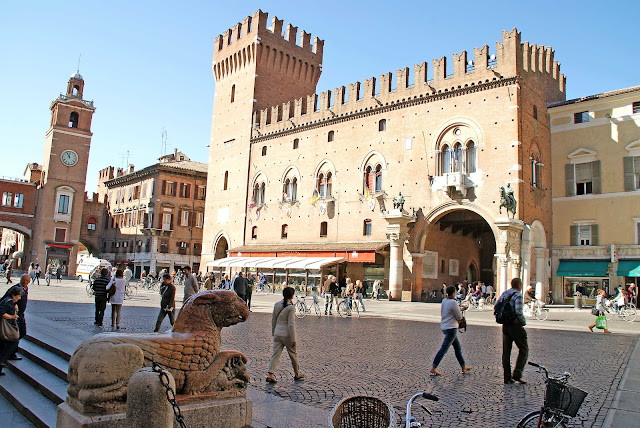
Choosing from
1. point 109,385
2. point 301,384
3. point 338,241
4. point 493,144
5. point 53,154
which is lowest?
point 301,384

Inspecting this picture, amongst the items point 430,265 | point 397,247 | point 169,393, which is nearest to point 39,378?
point 169,393

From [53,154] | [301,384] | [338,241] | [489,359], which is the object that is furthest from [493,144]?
[53,154]

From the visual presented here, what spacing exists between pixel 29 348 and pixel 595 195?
25487 mm

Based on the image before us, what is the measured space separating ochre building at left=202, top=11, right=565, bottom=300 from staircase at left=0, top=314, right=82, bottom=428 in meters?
19.1

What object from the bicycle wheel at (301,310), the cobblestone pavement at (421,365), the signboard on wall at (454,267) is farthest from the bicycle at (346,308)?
the signboard on wall at (454,267)

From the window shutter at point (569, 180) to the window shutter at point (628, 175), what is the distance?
2384 millimetres

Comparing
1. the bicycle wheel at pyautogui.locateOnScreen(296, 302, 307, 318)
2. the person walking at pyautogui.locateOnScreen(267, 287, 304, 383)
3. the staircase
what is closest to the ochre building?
the bicycle wheel at pyautogui.locateOnScreen(296, 302, 307, 318)

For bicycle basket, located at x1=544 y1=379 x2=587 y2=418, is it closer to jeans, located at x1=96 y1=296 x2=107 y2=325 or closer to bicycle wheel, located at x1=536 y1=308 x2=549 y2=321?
jeans, located at x1=96 y1=296 x2=107 y2=325

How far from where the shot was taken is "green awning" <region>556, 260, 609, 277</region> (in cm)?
2417

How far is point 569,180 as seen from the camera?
26.2 metres

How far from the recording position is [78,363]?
3578mm

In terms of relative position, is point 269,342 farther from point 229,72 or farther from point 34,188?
point 34,188

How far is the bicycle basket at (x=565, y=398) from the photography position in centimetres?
351

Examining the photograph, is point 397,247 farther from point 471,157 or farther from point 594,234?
point 594,234
